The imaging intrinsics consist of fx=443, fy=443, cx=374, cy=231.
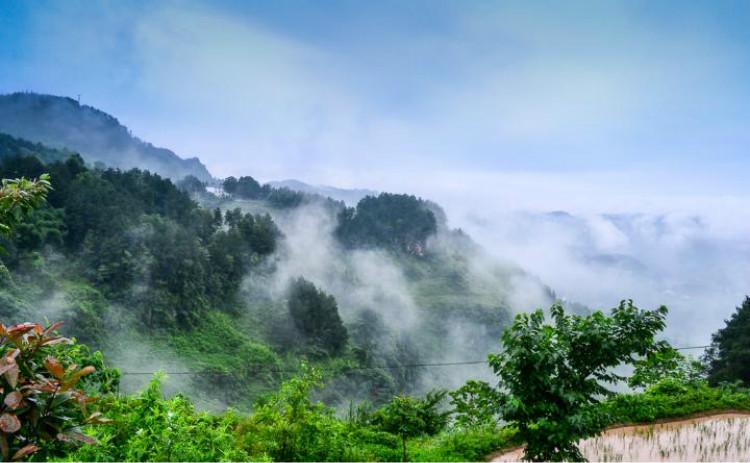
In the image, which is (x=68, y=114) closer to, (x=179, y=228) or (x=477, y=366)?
(x=179, y=228)

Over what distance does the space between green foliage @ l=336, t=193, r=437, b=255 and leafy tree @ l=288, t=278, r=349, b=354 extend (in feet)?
95.7

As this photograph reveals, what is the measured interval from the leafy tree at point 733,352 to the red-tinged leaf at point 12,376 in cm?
2323

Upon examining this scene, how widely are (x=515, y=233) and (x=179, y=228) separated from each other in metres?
157

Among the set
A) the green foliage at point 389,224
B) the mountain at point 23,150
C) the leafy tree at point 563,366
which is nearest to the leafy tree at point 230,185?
the green foliage at point 389,224

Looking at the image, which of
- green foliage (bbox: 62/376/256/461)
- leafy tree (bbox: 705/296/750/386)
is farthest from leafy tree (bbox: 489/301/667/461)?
leafy tree (bbox: 705/296/750/386)

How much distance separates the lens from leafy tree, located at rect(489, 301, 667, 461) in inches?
215

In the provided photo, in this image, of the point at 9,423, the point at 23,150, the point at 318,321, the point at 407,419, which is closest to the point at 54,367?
the point at 9,423

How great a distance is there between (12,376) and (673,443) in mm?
10845

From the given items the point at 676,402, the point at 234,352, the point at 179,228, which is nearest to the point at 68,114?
the point at 179,228

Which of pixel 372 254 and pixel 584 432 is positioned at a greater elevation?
pixel 372 254

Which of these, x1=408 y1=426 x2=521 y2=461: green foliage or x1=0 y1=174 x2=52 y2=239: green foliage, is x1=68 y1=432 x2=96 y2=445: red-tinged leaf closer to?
x1=0 y1=174 x2=52 y2=239: green foliage

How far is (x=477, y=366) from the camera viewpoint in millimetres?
52094

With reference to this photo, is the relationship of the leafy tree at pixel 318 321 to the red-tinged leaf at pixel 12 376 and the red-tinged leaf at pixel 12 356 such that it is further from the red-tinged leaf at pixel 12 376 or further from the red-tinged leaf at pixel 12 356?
the red-tinged leaf at pixel 12 376

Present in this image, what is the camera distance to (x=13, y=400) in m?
2.32
